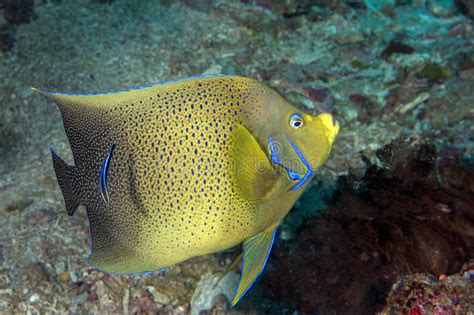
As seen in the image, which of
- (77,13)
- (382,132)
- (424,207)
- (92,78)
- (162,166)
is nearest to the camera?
(162,166)

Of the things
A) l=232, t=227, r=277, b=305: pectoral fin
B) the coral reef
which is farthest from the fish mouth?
the coral reef

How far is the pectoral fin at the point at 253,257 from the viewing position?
1737 millimetres

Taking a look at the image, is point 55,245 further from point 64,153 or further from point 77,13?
point 77,13

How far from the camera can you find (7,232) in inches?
118

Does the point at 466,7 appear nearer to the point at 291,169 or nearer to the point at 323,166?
the point at 323,166

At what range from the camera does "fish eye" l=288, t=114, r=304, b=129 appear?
1688 mm

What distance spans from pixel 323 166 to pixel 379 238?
158cm

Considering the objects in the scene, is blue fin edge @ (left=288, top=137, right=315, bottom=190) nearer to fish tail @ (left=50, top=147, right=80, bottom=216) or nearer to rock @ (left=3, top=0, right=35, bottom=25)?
fish tail @ (left=50, top=147, right=80, bottom=216)

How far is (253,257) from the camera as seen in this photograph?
1.82 metres

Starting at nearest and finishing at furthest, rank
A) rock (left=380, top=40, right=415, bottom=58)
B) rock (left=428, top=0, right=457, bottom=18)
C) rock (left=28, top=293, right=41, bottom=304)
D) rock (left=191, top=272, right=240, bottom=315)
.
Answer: rock (left=28, top=293, right=41, bottom=304) < rock (left=191, top=272, right=240, bottom=315) < rock (left=380, top=40, right=415, bottom=58) < rock (left=428, top=0, right=457, bottom=18)

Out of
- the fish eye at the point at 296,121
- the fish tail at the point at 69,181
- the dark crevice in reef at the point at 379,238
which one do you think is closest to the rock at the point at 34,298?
the fish tail at the point at 69,181

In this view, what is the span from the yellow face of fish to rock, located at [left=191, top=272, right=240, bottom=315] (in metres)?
1.37

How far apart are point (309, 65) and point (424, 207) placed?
3.18m

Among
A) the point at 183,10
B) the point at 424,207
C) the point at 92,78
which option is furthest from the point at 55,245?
the point at 183,10
